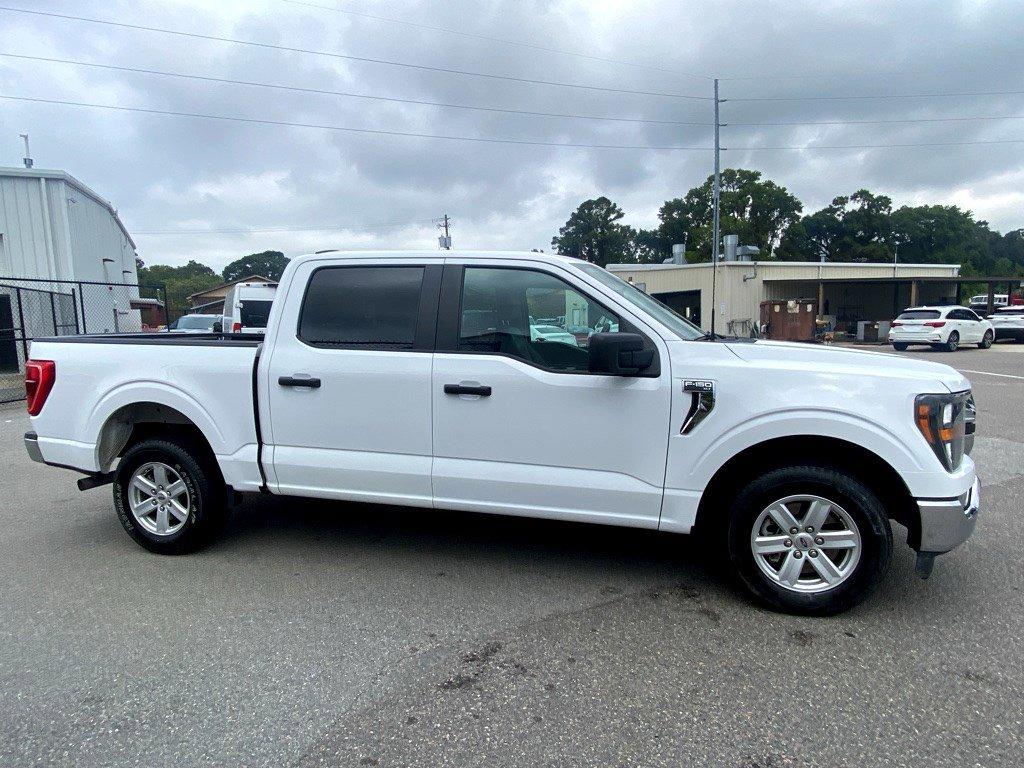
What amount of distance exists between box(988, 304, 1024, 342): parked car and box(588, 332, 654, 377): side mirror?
31.6 m

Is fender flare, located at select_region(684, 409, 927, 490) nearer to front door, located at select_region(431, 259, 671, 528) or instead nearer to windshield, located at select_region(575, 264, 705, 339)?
front door, located at select_region(431, 259, 671, 528)

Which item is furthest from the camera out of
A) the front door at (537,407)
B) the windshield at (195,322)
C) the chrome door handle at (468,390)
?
the windshield at (195,322)

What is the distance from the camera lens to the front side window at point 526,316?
374 cm

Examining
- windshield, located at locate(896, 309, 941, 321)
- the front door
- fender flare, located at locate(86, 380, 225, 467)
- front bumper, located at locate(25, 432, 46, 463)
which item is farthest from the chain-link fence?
windshield, located at locate(896, 309, 941, 321)

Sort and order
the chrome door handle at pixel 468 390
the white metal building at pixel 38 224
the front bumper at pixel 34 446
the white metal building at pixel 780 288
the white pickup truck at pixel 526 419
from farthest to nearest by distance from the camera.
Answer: the white metal building at pixel 780 288, the white metal building at pixel 38 224, the front bumper at pixel 34 446, the chrome door handle at pixel 468 390, the white pickup truck at pixel 526 419

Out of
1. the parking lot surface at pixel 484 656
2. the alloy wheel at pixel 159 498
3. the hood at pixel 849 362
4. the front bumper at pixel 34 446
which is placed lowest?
the parking lot surface at pixel 484 656

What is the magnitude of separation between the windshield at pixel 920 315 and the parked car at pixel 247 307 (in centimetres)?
2300

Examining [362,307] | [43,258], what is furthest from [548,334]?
[43,258]

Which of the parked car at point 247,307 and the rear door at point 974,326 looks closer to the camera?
the parked car at point 247,307

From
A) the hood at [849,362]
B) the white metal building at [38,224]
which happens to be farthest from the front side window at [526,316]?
the white metal building at [38,224]

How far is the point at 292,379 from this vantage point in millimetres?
4004

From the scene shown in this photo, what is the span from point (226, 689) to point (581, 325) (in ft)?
8.24

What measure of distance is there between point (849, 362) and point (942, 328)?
25193 millimetres

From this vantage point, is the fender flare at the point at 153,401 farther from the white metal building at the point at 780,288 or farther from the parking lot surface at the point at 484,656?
the white metal building at the point at 780,288
